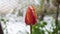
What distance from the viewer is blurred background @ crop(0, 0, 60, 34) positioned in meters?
1.14

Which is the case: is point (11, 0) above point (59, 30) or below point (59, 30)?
above

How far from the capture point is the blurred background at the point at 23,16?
3.73 ft

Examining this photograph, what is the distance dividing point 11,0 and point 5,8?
0.07 meters

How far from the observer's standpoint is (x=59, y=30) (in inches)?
46.0

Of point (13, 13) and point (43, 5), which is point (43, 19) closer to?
point (43, 5)

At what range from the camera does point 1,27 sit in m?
1.08

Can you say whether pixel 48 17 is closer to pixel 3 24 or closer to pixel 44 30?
pixel 44 30

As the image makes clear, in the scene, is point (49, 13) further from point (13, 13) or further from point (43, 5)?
point (13, 13)

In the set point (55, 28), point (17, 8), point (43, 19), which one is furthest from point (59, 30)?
point (17, 8)

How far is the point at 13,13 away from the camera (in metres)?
1.15

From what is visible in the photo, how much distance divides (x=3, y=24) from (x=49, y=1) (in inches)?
13.4

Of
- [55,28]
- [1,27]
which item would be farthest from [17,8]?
[55,28]

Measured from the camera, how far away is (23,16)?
114cm

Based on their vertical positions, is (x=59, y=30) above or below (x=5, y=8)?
below
